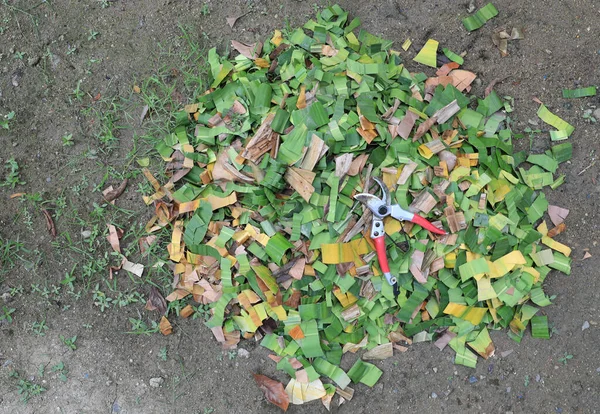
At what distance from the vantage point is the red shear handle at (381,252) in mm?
1661

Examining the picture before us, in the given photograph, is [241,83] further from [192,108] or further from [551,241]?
[551,241]

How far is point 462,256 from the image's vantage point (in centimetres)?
171

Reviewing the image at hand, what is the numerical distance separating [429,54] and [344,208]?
0.69 metres

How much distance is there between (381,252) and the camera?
1.67m

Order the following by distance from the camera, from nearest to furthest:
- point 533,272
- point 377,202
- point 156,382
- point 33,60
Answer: point 377,202 < point 533,272 < point 156,382 < point 33,60

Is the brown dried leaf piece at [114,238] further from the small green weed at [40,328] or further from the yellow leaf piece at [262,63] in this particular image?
the yellow leaf piece at [262,63]

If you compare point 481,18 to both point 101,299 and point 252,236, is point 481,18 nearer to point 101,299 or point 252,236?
point 252,236

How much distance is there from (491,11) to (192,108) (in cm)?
116

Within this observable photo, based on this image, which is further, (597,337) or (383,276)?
(597,337)

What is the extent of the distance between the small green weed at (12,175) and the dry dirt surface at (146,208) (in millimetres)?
17

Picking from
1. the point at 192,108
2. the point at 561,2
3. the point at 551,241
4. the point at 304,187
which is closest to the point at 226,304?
the point at 304,187

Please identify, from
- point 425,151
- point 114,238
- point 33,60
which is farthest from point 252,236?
point 33,60

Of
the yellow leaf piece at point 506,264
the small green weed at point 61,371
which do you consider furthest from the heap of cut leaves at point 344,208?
the small green weed at point 61,371

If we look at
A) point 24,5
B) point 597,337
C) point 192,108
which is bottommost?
point 597,337
